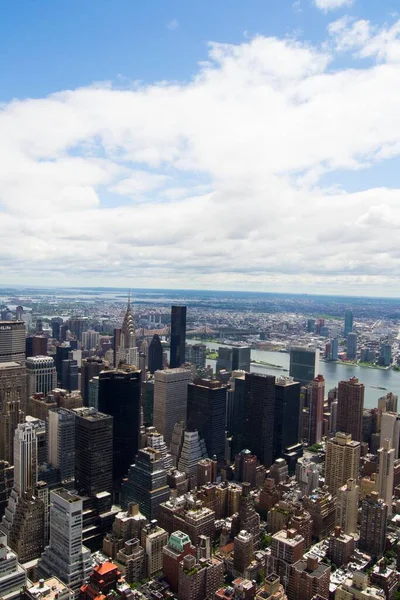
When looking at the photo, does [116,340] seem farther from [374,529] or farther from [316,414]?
[374,529]

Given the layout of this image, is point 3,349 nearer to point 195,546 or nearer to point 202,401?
point 202,401

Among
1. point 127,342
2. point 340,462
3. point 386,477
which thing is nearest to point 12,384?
point 127,342

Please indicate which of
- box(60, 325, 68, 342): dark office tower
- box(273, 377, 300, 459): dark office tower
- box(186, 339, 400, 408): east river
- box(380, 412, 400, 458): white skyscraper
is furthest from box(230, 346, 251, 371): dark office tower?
box(60, 325, 68, 342): dark office tower

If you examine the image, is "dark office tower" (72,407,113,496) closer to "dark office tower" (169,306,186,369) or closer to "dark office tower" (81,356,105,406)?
"dark office tower" (81,356,105,406)

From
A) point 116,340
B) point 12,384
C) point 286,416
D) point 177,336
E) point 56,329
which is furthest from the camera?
point 56,329

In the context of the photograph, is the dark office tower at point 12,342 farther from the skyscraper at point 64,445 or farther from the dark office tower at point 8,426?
the skyscraper at point 64,445

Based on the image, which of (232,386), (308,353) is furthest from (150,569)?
(308,353)

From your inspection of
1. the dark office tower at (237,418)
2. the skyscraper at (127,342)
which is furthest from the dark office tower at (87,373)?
the dark office tower at (237,418)
